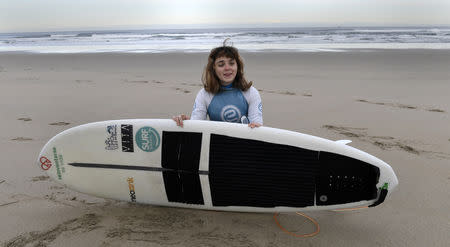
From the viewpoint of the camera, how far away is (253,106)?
8.73 ft

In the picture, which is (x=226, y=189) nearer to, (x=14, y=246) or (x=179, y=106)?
(x=14, y=246)

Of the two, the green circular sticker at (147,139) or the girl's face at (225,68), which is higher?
the girl's face at (225,68)

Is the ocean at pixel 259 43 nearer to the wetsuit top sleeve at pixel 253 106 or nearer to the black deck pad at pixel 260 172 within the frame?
the wetsuit top sleeve at pixel 253 106

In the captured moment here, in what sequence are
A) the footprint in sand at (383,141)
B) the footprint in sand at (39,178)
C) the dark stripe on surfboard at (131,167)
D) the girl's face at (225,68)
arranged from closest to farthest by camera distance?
the dark stripe on surfboard at (131,167) → the girl's face at (225,68) → the footprint in sand at (39,178) → the footprint in sand at (383,141)

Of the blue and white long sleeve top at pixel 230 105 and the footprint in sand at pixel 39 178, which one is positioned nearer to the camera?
the blue and white long sleeve top at pixel 230 105

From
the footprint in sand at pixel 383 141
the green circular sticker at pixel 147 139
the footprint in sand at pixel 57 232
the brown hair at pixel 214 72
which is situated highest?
the brown hair at pixel 214 72

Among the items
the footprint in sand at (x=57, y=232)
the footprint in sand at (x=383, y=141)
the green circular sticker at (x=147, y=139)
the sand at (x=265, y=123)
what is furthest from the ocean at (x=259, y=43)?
the footprint in sand at (x=57, y=232)

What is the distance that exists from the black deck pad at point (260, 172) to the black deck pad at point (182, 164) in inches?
4.1

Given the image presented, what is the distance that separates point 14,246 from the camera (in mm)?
2084

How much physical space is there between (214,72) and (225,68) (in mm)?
109

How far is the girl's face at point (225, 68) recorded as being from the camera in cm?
261

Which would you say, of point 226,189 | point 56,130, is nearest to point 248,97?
point 226,189

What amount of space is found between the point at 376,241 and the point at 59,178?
89.2 inches

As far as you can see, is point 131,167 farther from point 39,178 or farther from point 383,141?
point 383,141
